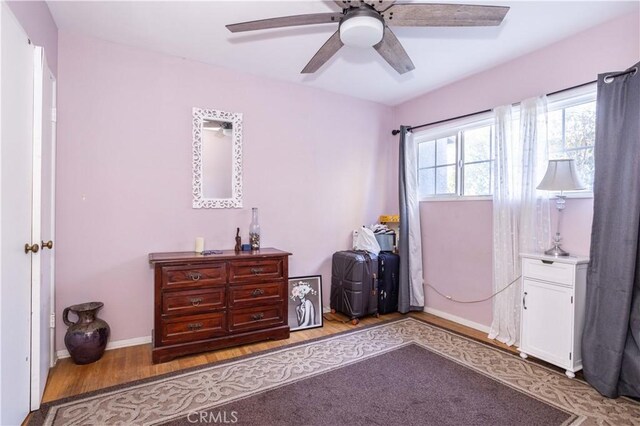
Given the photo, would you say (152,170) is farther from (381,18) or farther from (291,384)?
(381,18)

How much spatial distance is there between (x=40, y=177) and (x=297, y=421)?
2.12 meters

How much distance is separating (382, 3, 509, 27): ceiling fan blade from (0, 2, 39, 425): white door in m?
1.94

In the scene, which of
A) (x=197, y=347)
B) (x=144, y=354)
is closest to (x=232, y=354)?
(x=197, y=347)

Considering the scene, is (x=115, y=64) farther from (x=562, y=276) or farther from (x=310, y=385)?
(x=562, y=276)

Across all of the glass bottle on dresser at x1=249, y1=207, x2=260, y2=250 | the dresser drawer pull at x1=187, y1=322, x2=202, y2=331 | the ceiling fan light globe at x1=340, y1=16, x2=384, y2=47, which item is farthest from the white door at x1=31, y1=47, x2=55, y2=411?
the ceiling fan light globe at x1=340, y1=16, x2=384, y2=47

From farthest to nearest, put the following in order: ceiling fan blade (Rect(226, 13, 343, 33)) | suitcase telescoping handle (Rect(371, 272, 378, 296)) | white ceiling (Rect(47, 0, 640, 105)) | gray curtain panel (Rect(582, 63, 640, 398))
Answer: suitcase telescoping handle (Rect(371, 272, 378, 296)), white ceiling (Rect(47, 0, 640, 105)), gray curtain panel (Rect(582, 63, 640, 398)), ceiling fan blade (Rect(226, 13, 343, 33))

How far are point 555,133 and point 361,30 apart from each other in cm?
209

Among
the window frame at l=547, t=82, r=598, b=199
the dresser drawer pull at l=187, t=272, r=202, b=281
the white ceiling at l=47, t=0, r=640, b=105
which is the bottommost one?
the dresser drawer pull at l=187, t=272, r=202, b=281

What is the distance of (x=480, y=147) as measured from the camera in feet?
11.3

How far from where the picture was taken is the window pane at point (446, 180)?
12.2 feet

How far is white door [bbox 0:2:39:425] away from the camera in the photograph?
152cm

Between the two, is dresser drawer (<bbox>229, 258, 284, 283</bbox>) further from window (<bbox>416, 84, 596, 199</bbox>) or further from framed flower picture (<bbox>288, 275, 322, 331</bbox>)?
window (<bbox>416, 84, 596, 199</bbox>)

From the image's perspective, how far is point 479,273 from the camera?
10.9ft

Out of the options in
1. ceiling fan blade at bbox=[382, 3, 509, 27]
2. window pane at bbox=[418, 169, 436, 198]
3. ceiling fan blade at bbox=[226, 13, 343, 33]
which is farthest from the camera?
window pane at bbox=[418, 169, 436, 198]
